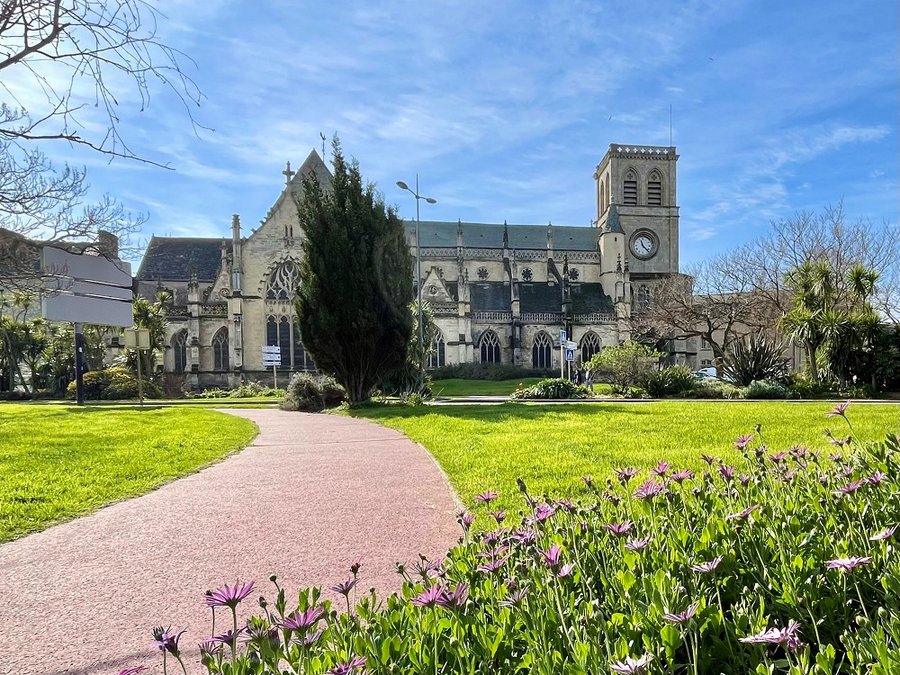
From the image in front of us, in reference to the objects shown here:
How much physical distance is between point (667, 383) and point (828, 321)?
6003 mm

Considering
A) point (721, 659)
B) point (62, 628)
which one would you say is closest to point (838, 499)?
point (721, 659)

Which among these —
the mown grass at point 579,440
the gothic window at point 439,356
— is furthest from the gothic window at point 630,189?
the mown grass at point 579,440

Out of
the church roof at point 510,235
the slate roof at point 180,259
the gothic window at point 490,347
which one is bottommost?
the gothic window at point 490,347

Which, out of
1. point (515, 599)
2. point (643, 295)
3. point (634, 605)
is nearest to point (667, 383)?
point (634, 605)

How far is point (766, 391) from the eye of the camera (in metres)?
20.0

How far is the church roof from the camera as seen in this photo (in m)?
58.0

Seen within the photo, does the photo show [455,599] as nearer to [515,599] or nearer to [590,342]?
[515,599]

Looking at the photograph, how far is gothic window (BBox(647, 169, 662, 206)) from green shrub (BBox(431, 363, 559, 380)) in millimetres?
30915

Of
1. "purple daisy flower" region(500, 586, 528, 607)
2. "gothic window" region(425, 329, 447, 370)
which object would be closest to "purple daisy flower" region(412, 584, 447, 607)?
"purple daisy flower" region(500, 586, 528, 607)

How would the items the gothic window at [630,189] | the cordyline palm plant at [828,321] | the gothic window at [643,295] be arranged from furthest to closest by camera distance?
the gothic window at [630,189] → the gothic window at [643,295] → the cordyline palm plant at [828,321]

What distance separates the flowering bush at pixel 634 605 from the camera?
1482 millimetres

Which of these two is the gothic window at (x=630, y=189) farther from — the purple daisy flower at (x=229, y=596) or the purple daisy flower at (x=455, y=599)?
the purple daisy flower at (x=229, y=596)

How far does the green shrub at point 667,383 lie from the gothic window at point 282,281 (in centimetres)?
2775

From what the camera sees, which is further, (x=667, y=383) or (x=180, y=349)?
(x=180, y=349)
